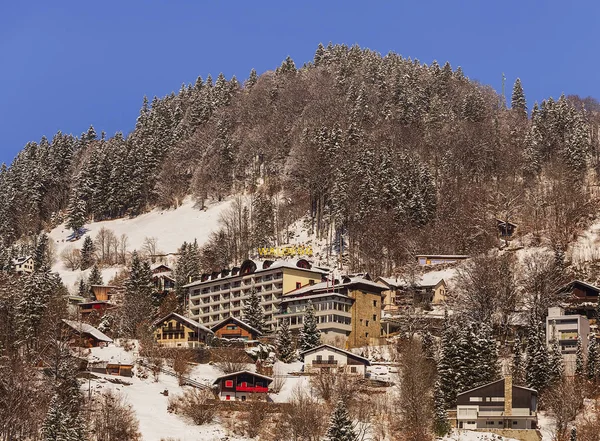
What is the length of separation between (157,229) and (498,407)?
272 ft

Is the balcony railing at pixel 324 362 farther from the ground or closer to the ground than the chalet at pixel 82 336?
closer to the ground

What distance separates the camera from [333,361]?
76688mm

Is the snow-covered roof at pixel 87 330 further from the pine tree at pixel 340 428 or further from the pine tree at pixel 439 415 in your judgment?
the pine tree at pixel 340 428

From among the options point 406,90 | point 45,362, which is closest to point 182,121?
point 406,90

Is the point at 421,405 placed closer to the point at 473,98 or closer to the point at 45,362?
the point at 45,362

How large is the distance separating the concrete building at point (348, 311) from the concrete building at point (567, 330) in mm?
18316

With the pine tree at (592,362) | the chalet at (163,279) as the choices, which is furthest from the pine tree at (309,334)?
the chalet at (163,279)

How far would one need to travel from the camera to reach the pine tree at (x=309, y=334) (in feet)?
272

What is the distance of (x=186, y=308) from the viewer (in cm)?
10800

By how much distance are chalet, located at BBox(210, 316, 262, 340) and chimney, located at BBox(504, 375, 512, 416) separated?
3040 centimetres

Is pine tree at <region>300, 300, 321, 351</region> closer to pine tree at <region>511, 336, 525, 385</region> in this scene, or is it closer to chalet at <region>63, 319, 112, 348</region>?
chalet at <region>63, 319, 112, 348</region>

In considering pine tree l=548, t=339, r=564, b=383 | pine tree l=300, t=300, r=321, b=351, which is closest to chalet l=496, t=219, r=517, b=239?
pine tree l=300, t=300, r=321, b=351

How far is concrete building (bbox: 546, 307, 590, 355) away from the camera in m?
76.4

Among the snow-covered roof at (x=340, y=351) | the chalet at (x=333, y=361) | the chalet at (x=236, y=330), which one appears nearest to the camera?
the chalet at (x=333, y=361)
